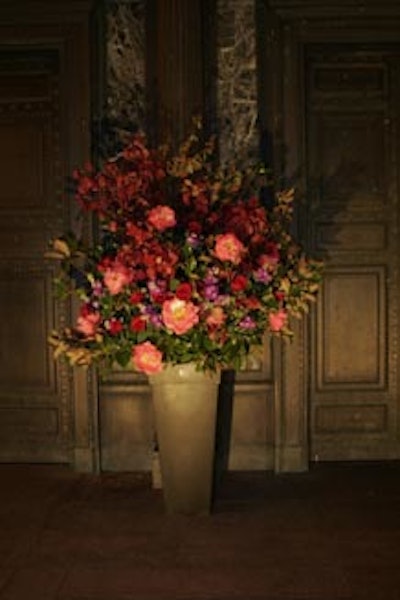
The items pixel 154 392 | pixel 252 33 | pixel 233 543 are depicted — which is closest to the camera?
pixel 233 543

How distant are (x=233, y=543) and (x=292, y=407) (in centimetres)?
120

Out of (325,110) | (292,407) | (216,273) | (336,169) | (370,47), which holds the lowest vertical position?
(292,407)

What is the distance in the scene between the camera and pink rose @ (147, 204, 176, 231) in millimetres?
3521

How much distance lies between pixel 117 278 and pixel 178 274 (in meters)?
0.28

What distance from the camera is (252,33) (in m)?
4.50

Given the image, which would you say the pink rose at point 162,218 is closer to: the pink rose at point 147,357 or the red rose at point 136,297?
the red rose at point 136,297

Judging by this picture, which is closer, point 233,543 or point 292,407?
point 233,543

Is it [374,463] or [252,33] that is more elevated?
[252,33]

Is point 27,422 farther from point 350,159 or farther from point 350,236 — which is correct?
point 350,159

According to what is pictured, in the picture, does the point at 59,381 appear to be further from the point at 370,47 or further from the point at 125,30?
the point at 370,47

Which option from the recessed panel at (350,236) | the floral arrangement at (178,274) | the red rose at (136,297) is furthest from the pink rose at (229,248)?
the recessed panel at (350,236)

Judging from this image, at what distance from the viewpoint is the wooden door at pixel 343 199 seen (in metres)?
4.48

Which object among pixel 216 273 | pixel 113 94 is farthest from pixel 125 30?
pixel 216 273

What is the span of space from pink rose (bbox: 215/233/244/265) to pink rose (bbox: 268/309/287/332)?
0.34 meters
